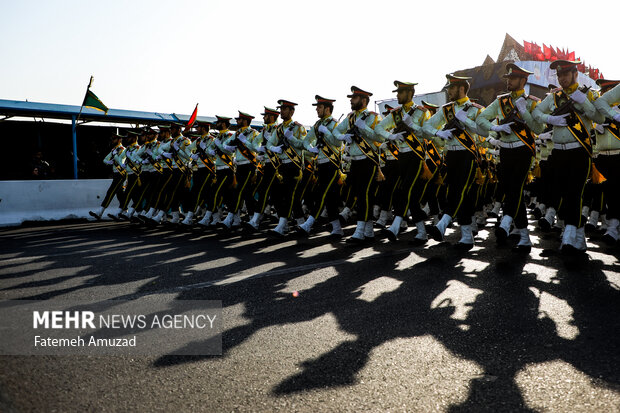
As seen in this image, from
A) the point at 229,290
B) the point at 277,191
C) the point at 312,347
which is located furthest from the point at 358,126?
the point at 312,347

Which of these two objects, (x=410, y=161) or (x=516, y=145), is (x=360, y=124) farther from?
(x=516, y=145)

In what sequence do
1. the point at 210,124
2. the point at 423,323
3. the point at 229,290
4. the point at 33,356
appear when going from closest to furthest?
the point at 33,356
the point at 423,323
the point at 229,290
the point at 210,124

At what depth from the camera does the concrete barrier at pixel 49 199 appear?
12.9m

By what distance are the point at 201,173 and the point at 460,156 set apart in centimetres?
603

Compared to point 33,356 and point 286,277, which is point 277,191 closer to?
point 286,277

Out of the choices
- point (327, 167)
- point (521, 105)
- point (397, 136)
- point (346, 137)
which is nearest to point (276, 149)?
point (327, 167)

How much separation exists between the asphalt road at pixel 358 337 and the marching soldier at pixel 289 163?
2.80 m

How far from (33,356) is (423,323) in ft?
7.89

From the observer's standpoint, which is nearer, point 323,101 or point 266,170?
point 323,101

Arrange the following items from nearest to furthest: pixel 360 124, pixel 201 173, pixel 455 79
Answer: pixel 455 79 < pixel 360 124 < pixel 201 173

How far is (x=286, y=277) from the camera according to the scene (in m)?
5.30

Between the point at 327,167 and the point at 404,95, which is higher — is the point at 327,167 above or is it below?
below

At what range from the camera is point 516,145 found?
6.62 meters

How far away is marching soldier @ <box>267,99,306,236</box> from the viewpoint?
9.39m
